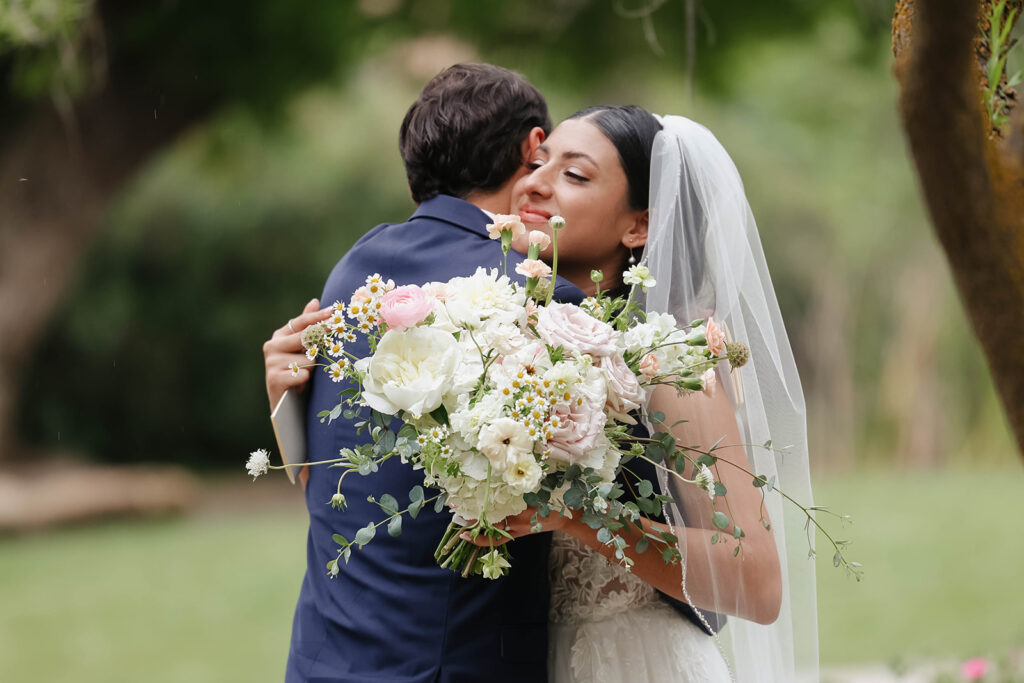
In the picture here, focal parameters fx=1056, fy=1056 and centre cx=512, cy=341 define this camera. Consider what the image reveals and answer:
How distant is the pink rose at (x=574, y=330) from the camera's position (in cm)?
150

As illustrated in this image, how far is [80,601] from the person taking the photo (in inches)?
298

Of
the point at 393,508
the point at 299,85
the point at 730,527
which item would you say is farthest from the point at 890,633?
the point at 393,508

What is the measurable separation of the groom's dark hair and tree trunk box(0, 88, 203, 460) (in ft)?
18.2

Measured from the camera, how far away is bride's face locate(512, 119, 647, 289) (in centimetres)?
206

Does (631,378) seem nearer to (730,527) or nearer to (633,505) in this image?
(633,505)

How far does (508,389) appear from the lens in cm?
147

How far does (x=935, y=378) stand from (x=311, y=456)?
10994 mm

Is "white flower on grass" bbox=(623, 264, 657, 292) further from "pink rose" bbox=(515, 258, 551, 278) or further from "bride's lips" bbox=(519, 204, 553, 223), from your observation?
"bride's lips" bbox=(519, 204, 553, 223)

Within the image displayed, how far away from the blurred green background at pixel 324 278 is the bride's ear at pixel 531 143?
2192mm

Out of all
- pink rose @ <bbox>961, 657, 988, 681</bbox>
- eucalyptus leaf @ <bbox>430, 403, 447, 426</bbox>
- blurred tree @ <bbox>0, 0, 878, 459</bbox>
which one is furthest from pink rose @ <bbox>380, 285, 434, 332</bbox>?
blurred tree @ <bbox>0, 0, 878, 459</bbox>

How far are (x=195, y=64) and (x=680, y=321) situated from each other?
5651 mm

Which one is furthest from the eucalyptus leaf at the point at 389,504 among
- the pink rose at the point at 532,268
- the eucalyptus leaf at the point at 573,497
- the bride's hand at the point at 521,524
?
the pink rose at the point at 532,268

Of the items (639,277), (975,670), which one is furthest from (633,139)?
(975,670)

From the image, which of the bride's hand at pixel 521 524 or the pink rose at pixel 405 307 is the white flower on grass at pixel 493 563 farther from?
the pink rose at pixel 405 307
